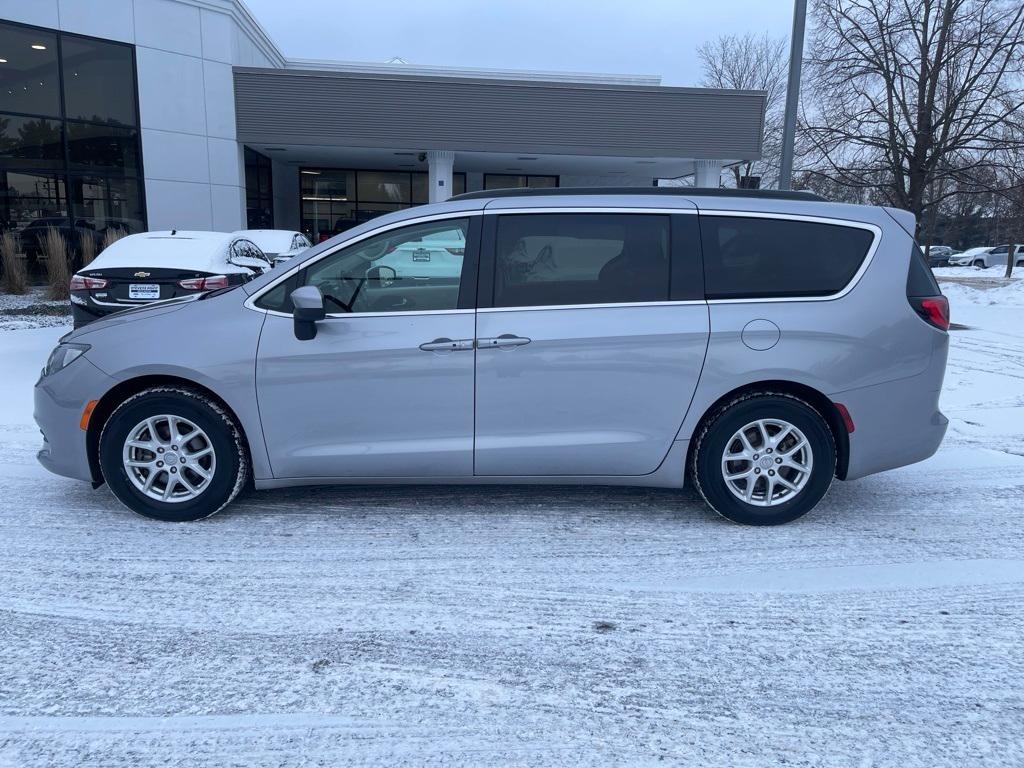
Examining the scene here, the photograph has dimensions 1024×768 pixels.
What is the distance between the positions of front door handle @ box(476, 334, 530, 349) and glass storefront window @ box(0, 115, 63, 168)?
17.8 m

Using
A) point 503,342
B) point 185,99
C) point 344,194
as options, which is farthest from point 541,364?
point 344,194

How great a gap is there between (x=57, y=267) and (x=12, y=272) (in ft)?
3.11

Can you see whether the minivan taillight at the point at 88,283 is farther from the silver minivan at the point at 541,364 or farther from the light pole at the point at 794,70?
the light pole at the point at 794,70

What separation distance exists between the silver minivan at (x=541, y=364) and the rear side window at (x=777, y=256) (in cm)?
1

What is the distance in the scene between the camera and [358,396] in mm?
4309

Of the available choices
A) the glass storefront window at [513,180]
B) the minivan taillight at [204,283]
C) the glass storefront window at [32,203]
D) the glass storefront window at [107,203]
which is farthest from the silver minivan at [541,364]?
the glass storefront window at [513,180]

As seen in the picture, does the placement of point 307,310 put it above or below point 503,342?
above

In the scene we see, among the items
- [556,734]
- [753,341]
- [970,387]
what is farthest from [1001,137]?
[556,734]

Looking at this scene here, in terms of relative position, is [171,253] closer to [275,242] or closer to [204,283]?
[204,283]

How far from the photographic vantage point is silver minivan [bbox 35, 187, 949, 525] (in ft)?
14.1

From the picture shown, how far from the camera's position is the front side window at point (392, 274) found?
438 centimetres

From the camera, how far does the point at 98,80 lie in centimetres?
1872

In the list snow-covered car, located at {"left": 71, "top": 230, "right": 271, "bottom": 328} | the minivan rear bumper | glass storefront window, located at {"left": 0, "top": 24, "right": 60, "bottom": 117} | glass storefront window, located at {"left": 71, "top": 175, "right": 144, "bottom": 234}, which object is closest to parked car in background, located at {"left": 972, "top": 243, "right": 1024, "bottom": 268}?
glass storefront window, located at {"left": 71, "top": 175, "right": 144, "bottom": 234}

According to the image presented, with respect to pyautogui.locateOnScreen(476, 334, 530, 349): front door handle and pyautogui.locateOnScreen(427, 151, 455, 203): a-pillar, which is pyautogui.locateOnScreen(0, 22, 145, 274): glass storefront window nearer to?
pyautogui.locateOnScreen(427, 151, 455, 203): a-pillar
